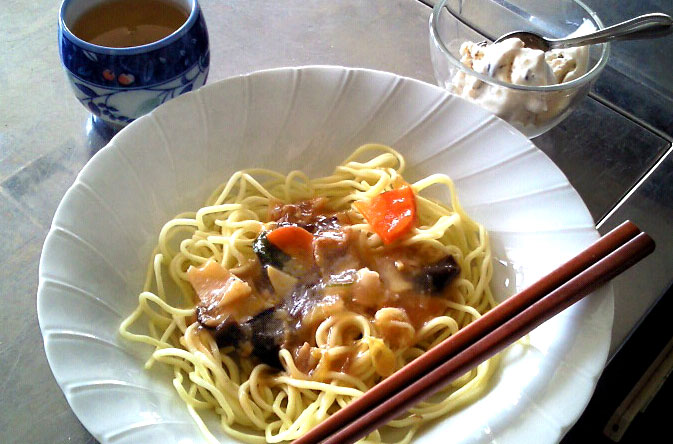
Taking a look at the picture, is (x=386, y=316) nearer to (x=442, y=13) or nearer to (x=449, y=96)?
(x=449, y=96)

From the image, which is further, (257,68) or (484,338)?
(257,68)

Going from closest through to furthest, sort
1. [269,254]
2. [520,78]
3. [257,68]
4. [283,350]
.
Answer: [283,350]
[269,254]
[520,78]
[257,68]

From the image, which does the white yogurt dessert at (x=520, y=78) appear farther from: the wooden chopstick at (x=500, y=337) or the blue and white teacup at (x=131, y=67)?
the blue and white teacup at (x=131, y=67)

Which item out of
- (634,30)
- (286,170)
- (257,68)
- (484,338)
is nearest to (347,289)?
(484,338)

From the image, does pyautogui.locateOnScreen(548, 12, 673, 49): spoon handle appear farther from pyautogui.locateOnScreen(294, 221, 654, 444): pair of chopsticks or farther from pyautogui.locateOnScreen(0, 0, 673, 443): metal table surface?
pyautogui.locateOnScreen(294, 221, 654, 444): pair of chopsticks

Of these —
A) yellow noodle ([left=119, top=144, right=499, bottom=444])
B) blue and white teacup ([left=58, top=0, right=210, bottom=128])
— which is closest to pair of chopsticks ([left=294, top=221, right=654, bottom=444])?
yellow noodle ([left=119, top=144, right=499, bottom=444])

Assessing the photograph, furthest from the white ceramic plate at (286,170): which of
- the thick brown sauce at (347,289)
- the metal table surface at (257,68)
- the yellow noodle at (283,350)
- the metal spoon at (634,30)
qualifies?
the metal spoon at (634,30)

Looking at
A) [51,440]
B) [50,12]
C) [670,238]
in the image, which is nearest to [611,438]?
[670,238]

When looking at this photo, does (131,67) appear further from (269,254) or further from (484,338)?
(484,338)
